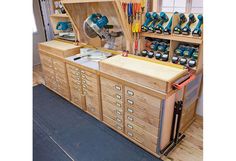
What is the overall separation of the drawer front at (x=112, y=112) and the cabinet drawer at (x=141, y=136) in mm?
138

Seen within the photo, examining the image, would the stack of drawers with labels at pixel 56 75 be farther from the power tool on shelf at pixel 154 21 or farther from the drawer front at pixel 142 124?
the power tool on shelf at pixel 154 21

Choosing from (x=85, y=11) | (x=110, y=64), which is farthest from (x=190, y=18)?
(x=85, y=11)

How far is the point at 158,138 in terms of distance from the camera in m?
1.82

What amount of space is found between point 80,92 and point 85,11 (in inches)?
51.8

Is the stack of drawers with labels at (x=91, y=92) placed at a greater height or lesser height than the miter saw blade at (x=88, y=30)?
lesser

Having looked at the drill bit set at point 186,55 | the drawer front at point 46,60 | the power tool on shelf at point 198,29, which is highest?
the power tool on shelf at point 198,29

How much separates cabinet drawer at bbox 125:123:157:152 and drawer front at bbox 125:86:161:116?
0.30 m

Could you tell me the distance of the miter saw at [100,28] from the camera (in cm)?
240

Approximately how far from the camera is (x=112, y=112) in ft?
7.36

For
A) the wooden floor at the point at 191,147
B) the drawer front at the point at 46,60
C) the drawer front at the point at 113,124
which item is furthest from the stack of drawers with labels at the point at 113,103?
the drawer front at the point at 46,60

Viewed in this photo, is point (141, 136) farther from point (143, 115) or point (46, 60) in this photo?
point (46, 60)

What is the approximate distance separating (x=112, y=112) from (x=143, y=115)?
52 cm
